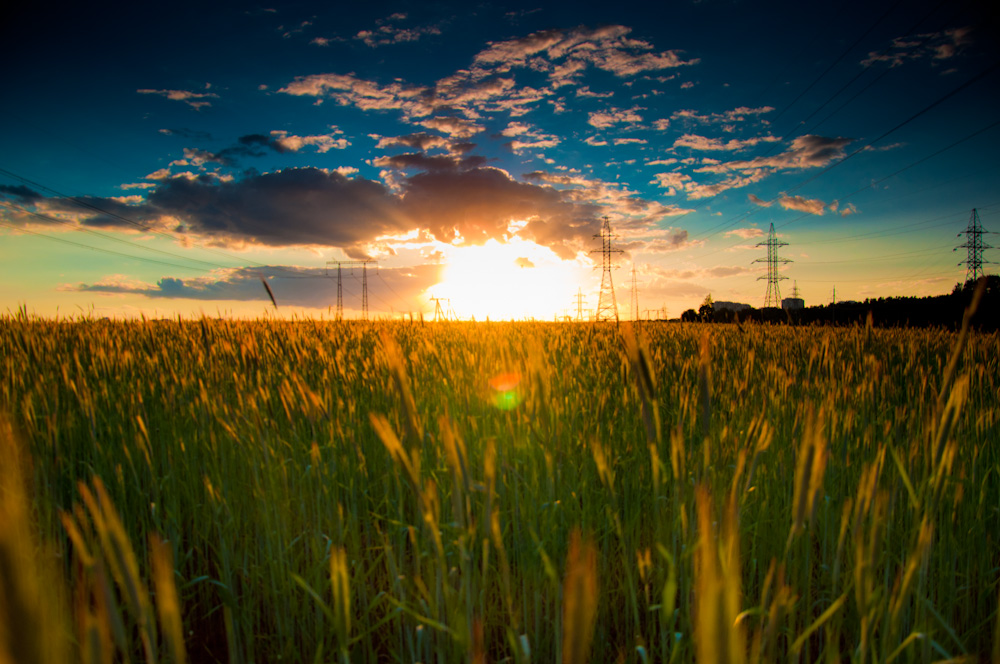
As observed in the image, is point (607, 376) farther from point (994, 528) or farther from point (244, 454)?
point (244, 454)

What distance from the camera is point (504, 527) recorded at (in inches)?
65.6

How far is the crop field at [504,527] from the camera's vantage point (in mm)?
704

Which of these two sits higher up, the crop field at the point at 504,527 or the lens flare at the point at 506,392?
the lens flare at the point at 506,392

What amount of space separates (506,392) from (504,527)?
0.63 meters

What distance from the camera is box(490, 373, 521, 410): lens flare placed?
80.0 inches

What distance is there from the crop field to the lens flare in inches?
0.6

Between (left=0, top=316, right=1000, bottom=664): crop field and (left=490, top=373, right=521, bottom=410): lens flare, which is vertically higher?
(left=490, top=373, right=521, bottom=410): lens flare

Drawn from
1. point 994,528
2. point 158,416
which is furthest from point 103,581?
point 994,528

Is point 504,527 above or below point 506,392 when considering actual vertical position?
below

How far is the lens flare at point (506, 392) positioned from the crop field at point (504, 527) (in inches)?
0.6

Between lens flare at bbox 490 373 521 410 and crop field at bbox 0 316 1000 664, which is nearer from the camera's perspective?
crop field at bbox 0 316 1000 664

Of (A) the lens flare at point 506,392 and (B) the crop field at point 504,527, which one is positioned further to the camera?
(A) the lens flare at point 506,392

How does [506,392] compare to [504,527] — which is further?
[506,392]

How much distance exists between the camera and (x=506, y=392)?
2.14 m
